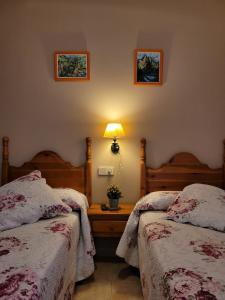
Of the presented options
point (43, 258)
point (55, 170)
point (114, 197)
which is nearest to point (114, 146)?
point (114, 197)

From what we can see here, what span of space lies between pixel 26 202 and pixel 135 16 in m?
1.96

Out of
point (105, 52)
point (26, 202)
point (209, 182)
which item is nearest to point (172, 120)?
point (209, 182)

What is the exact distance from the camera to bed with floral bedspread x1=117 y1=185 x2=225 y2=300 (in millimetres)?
1242

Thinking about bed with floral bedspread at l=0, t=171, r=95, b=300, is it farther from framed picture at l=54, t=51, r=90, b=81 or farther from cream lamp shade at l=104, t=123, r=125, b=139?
framed picture at l=54, t=51, r=90, b=81

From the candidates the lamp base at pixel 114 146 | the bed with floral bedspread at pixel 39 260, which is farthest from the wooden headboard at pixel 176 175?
the bed with floral bedspread at pixel 39 260

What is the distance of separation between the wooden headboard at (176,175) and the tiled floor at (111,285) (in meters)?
0.71

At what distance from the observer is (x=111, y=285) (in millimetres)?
2379

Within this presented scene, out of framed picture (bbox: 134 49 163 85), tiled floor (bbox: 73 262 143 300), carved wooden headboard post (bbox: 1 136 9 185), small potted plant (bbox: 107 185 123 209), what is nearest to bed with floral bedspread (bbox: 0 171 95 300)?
tiled floor (bbox: 73 262 143 300)

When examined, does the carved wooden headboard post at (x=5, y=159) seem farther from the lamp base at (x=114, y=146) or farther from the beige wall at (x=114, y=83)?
the lamp base at (x=114, y=146)

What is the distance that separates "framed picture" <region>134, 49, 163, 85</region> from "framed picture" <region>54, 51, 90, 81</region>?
1.53ft

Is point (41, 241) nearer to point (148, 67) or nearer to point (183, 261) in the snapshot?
point (183, 261)

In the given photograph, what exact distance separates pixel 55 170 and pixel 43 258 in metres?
1.46

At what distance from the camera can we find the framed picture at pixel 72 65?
9.47ft

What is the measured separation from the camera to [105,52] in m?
2.90
